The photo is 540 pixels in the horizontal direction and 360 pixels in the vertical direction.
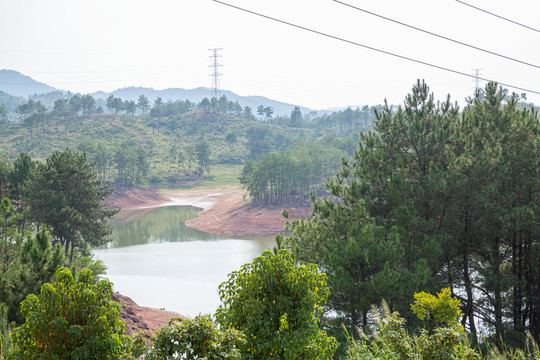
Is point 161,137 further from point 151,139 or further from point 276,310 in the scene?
point 276,310

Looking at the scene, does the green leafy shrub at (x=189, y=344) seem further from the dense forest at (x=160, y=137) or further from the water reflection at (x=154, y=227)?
the dense forest at (x=160, y=137)

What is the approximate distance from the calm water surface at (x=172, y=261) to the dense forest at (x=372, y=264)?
251 inches

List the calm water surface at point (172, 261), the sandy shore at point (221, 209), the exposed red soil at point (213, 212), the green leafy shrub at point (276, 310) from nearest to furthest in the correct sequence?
the green leafy shrub at point (276, 310)
the exposed red soil at point (213, 212)
the calm water surface at point (172, 261)
the sandy shore at point (221, 209)

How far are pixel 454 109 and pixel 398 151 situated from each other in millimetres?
2955

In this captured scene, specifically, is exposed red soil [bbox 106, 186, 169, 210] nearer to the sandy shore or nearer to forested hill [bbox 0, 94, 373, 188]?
the sandy shore

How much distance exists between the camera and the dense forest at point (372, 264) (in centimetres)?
454

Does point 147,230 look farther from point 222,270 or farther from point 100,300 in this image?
point 100,300

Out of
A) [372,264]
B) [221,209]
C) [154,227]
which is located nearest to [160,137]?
[221,209]

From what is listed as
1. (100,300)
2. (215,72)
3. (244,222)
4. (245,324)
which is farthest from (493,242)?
(215,72)

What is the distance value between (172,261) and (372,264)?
88.7 ft

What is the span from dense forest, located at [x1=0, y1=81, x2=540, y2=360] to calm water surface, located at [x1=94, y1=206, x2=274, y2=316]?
251 inches

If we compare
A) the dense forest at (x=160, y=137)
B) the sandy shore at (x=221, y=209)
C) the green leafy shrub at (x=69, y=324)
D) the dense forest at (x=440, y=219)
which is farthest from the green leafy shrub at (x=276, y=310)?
the dense forest at (x=160, y=137)

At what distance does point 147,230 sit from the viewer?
5038 centimetres

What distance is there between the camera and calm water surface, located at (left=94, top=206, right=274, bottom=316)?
2709 cm
